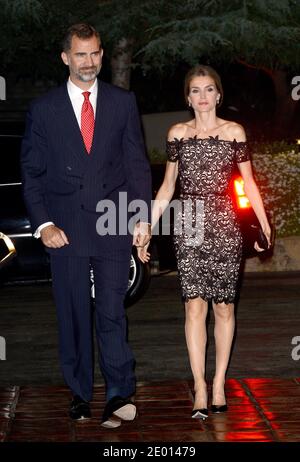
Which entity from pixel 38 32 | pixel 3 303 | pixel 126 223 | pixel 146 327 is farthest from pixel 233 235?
pixel 38 32

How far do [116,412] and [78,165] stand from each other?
141 cm

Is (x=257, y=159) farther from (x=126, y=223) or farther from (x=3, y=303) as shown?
(x=126, y=223)

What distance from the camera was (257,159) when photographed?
46.6ft

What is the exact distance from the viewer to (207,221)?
697 centimetres

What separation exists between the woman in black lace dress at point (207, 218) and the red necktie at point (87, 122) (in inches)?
20.5

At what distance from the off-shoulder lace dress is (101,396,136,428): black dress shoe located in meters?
0.74

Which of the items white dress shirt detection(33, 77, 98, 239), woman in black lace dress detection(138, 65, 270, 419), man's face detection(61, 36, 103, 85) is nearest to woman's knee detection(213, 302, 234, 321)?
woman in black lace dress detection(138, 65, 270, 419)

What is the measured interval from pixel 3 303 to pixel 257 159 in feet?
13.0

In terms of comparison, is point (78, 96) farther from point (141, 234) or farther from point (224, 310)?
point (224, 310)

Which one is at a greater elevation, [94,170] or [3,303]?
[94,170]

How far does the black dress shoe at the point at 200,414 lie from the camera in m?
6.79

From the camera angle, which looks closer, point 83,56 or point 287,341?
point 83,56

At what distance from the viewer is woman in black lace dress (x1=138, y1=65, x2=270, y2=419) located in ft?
22.8
